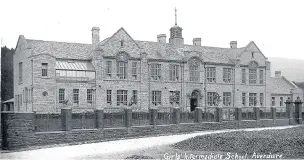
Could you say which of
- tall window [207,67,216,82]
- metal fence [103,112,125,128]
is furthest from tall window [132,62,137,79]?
metal fence [103,112,125,128]

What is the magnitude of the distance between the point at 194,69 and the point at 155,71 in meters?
5.24

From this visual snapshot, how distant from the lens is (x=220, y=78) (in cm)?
4809

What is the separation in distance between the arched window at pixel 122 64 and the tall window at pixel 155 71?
3346mm

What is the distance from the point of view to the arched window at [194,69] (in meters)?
45.9

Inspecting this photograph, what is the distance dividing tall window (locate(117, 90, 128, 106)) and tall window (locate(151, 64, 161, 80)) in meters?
3.94

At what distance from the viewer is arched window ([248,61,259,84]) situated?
166 feet

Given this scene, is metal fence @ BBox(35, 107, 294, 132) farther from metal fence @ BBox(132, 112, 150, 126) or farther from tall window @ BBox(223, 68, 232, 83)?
tall window @ BBox(223, 68, 232, 83)

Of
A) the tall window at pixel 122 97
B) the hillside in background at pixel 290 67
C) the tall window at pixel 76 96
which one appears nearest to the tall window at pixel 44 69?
the tall window at pixel 76 96

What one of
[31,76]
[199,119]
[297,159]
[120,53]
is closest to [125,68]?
[120,53]

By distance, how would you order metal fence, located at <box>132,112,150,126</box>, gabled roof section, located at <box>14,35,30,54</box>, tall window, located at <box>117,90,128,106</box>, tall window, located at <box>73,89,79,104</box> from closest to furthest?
metal fence, located at <box>132,112,150,126</box>, tall window, located at <box>73,89,79,104</box>, gabled roof section, located at <box>14,35,30,54</box>, tall window, located at <box>117,90,128,106</box>

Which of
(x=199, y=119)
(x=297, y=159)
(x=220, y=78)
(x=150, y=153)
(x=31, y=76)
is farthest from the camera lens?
(x=220, y=78)

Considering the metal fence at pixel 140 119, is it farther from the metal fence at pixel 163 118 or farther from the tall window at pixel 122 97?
the tall window at pixel 122 97

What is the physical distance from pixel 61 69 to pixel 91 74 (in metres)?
3.10

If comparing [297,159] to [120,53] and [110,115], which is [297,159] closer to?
[110,115]
